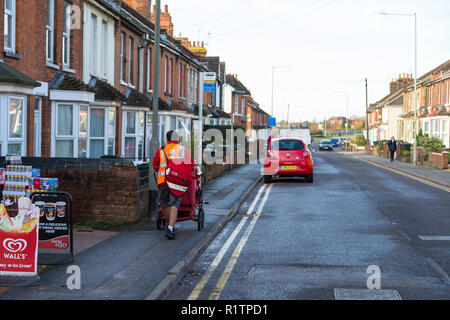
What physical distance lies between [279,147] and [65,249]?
15.9m

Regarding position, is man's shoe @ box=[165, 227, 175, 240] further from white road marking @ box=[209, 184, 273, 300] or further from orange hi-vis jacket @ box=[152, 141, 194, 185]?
white road marking @ box=[209, 184, 273, 300]

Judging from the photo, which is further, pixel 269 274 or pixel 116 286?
pixel 269 274

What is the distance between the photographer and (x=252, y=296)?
7035 millimetres

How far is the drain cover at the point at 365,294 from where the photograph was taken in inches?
270

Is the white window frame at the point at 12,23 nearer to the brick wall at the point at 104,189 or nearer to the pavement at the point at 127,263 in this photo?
the brick wall at the point at 104,189

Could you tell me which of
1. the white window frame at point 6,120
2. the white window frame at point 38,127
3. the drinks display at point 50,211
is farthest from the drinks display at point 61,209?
the white window frame at point 38,127

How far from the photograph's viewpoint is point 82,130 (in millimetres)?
17875

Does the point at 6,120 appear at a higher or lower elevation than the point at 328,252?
→ higher

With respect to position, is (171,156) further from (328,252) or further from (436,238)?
(436,238)

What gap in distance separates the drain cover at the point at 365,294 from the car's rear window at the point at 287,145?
16.6 metres

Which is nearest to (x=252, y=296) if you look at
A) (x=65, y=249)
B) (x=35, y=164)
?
(x=65, y=249)

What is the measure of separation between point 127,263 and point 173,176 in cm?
229

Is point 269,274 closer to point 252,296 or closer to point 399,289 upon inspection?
point 252,296

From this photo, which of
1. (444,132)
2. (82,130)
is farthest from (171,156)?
(444,132)
